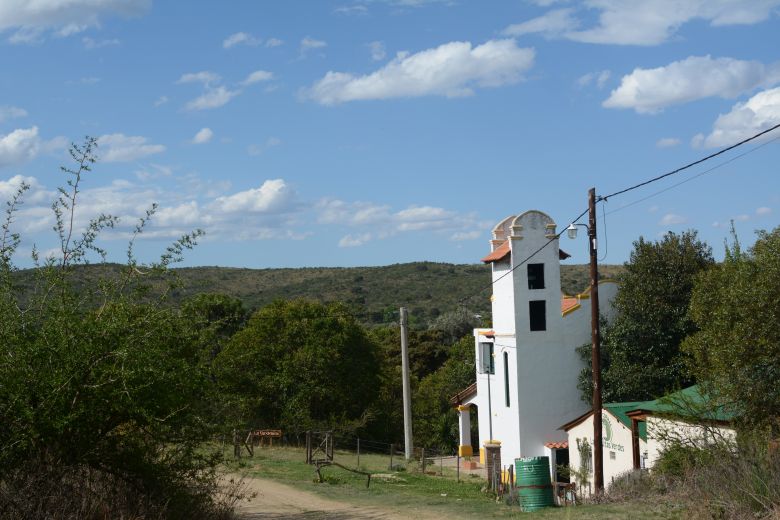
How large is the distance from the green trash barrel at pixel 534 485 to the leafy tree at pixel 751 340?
4754 mm

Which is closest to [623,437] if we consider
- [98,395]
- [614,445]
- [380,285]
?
[614,445]

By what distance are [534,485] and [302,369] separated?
29.6 metres

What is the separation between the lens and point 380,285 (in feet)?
325

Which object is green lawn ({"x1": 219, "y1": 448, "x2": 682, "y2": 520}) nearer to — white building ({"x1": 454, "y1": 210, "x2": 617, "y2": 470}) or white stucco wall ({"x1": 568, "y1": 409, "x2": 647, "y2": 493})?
white building ({"x1": 454, "y1": 210, "x2": 617, "y2": 470})

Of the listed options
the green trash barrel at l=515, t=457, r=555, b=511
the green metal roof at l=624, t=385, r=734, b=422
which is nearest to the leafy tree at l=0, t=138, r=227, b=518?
the green trash barrel at l=515, t=457, r=555, b=511

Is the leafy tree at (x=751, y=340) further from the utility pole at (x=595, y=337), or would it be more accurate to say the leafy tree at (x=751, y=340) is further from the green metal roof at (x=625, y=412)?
the green metal roof at (x=625, y=412)

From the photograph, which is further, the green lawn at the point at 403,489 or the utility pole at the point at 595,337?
the utility pole at the point at 595,337

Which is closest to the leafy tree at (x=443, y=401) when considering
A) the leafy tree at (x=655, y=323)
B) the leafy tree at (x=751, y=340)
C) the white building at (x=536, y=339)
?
the white building at (x=536, y=339)

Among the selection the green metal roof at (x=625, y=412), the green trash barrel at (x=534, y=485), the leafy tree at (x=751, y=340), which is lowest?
the green trash barrel at (x=534, y=485)

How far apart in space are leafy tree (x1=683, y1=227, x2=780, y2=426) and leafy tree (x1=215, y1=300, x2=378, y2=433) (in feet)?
89.2

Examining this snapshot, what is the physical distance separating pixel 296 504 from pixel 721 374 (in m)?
10.2

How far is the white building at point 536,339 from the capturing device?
3350cm

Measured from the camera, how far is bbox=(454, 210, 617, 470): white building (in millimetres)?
33500

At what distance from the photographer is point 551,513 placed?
1538 centimetres
